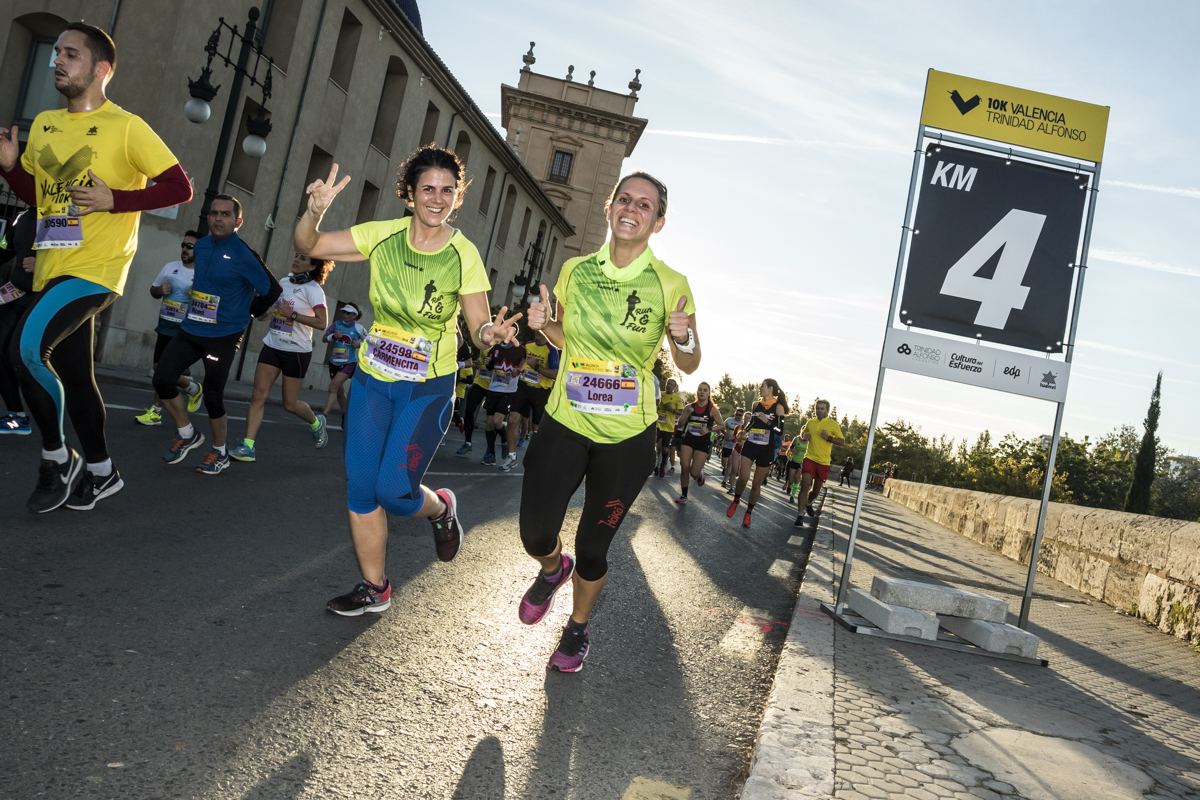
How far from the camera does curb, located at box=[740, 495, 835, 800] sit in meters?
2.90

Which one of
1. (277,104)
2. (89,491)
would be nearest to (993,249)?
(89,491)

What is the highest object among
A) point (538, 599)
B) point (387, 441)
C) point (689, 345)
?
point (689, 345)

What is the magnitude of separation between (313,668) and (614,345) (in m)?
1.72

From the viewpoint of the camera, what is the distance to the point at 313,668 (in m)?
3.36

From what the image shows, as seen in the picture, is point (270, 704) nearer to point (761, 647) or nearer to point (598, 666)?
point (598, 666)

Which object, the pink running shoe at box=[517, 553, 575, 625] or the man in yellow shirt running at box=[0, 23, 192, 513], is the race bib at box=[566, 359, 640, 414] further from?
the man in yellow shirt running at box=[0, 23, 192, 513]

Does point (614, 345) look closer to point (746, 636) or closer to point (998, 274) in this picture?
point (746, 636)

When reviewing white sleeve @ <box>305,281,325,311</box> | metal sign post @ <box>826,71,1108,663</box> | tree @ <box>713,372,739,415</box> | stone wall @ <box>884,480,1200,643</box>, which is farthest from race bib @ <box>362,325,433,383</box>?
tree @ <box>713,372,739,415</box>

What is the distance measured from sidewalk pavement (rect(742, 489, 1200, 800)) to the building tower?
49.8 metres

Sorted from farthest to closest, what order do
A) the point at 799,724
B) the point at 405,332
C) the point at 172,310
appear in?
the point at 172,310 → the point at 405,332 → the point at 799,724

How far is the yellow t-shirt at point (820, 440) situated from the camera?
13494mm

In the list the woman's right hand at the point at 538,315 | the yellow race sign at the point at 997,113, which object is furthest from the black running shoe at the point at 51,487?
the yellow race sign at the point at 997,113

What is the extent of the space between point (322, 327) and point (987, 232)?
17.6 ft

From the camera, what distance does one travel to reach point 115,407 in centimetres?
987
